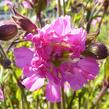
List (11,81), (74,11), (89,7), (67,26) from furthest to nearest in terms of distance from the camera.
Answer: (74,11) < (11,81) < (89,7) < (67,26)

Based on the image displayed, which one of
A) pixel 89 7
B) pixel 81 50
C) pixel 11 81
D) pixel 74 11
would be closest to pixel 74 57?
pixel 81 50

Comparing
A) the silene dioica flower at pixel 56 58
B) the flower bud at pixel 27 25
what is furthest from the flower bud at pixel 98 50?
the flower bud at pixel 27 25

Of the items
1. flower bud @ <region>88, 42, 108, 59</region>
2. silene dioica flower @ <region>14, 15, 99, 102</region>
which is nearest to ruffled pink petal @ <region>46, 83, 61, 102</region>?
silene dioica flower @ <region>14, 15, 99, 102</region>

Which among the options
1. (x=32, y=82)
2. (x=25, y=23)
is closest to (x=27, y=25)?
(x=25, y=23)

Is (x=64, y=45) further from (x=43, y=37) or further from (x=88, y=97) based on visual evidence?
(x=88, y=97)

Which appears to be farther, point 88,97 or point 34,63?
point 88,97

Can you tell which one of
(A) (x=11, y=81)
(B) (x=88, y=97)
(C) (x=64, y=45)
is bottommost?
(B) (x=88, y=97)

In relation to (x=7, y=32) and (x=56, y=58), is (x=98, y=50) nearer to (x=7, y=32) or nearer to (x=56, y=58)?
(x=56, y=58)

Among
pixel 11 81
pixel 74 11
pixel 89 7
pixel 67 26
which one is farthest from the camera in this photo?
pixel 74 11
